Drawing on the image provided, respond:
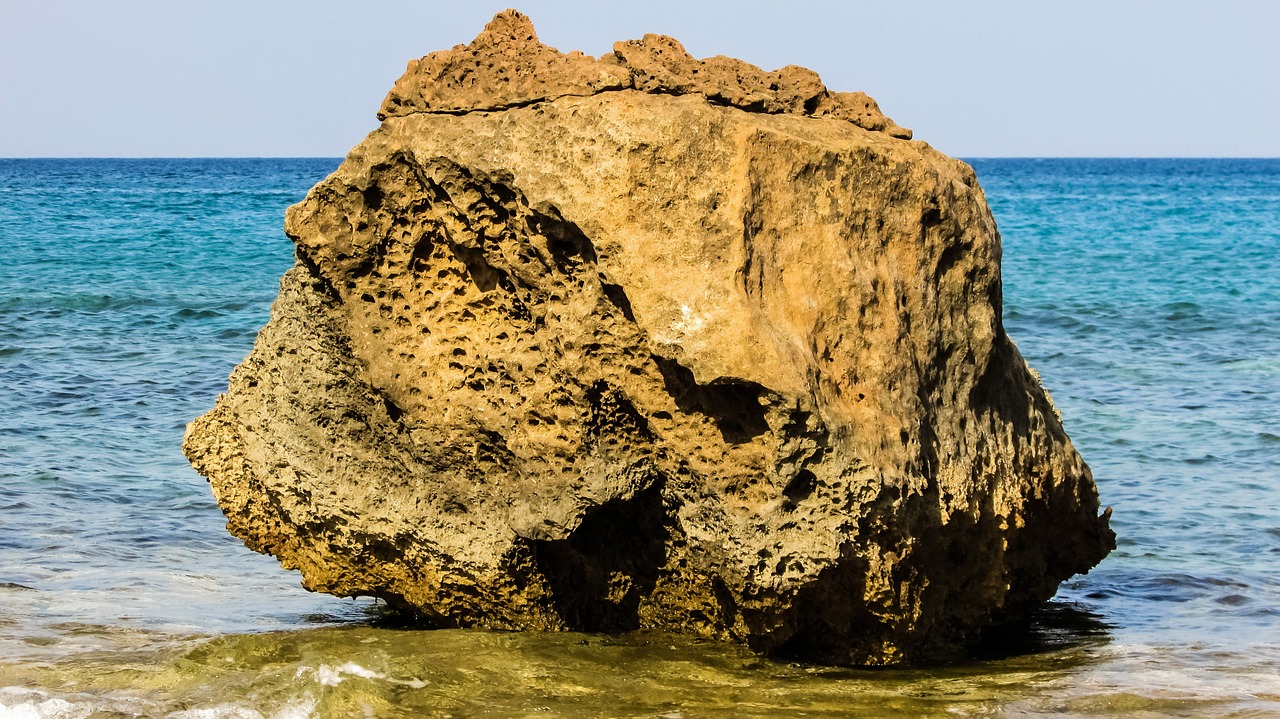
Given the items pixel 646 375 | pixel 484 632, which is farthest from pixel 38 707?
pixel 646 375

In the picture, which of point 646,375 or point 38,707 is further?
point 646,375

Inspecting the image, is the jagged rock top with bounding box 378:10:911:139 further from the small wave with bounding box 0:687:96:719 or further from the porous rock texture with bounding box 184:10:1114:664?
the small wave with bounding box 0:687:96:719

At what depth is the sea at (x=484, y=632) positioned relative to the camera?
377cm

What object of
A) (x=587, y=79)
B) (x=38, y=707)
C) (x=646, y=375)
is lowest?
(x=38, y=707)

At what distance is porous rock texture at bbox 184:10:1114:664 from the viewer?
3.59 m

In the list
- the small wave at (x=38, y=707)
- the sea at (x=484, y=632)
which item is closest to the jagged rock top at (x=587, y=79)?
the sea at (x=484, y=632)

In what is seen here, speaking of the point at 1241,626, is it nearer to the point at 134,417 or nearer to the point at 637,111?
the point at 637,111

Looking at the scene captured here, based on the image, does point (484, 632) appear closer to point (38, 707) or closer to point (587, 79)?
point (38, 707)

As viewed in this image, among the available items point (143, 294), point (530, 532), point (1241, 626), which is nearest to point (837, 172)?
point (530, 532)

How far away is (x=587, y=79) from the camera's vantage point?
3.79m

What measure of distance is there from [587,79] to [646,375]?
896mm

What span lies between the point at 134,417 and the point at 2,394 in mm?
1306

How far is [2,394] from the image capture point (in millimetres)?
8922

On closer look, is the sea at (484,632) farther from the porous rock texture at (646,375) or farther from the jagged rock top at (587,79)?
the jagged rock top at (587,79)
